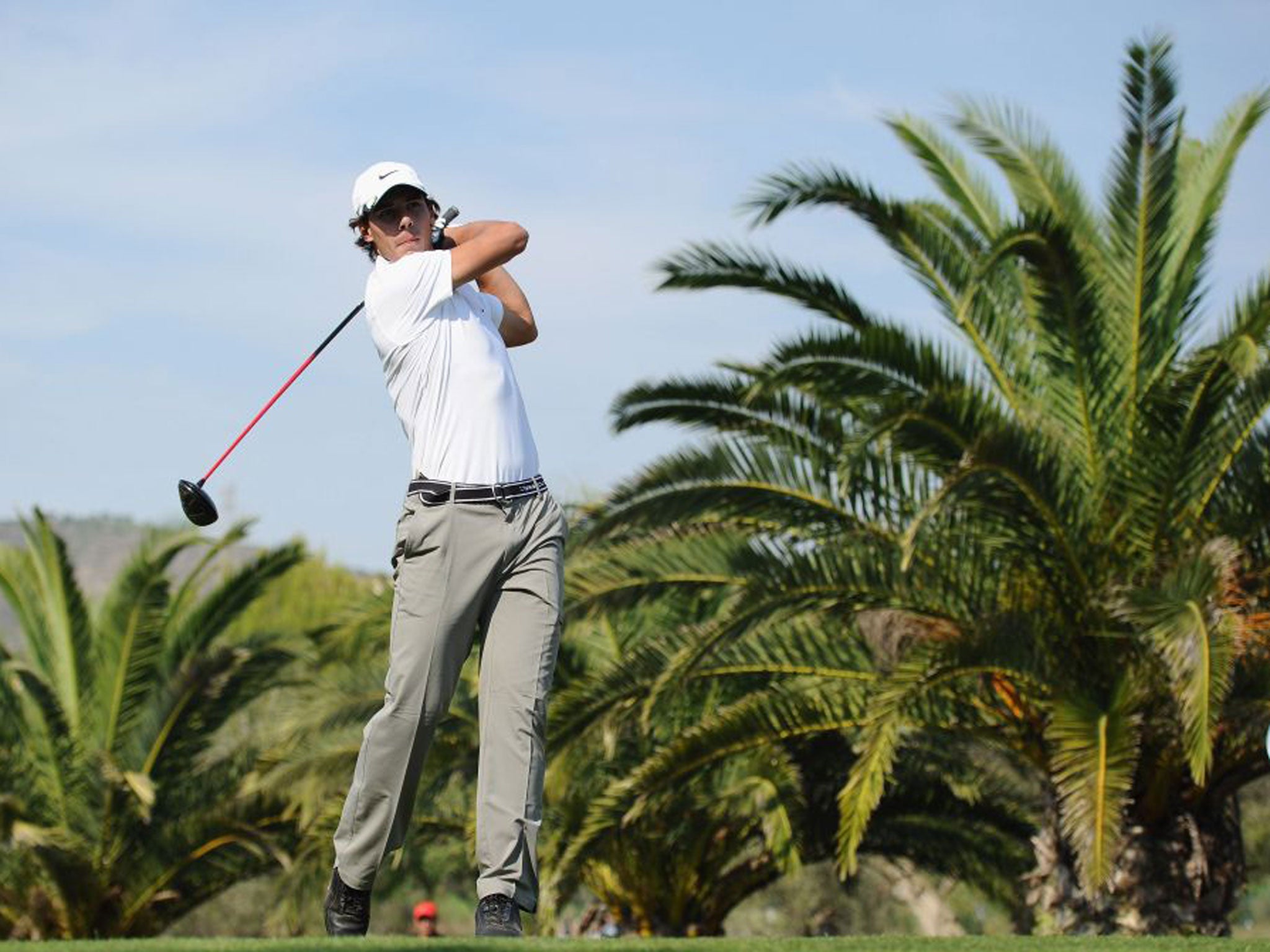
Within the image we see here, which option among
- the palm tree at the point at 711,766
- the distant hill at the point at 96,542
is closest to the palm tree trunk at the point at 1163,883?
the palm tree at the point at 711,766

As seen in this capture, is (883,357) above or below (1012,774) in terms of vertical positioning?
above

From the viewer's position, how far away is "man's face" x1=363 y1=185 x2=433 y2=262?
5.51 m

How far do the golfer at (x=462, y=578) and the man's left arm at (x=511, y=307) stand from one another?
0.91 ft

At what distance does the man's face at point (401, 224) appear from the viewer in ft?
18.1

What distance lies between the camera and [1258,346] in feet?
40.4

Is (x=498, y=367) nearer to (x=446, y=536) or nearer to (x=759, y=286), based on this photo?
(x=446, y=536)

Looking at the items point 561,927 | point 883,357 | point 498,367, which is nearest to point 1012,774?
point 883,357

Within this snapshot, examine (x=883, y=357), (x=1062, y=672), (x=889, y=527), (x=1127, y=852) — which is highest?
(x=883, y=357)

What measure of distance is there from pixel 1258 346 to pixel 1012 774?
8.61m

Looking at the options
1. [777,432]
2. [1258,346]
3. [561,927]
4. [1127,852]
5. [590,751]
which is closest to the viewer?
[1258,346]

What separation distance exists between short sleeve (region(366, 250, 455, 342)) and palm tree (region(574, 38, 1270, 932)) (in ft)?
21.4

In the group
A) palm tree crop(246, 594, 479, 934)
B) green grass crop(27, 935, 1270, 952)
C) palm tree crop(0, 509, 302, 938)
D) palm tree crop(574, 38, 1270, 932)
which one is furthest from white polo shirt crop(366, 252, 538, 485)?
palm tree crop(0, 509, 302, 938)

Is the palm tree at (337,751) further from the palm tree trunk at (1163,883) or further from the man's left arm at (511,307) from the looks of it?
the man's left arm at (511,307)

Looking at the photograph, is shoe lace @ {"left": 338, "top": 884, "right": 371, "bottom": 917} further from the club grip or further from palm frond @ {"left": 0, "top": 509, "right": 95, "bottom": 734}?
palm frond @ {"left": 0, "top": 509, "right": 95, "bottom": 734}
